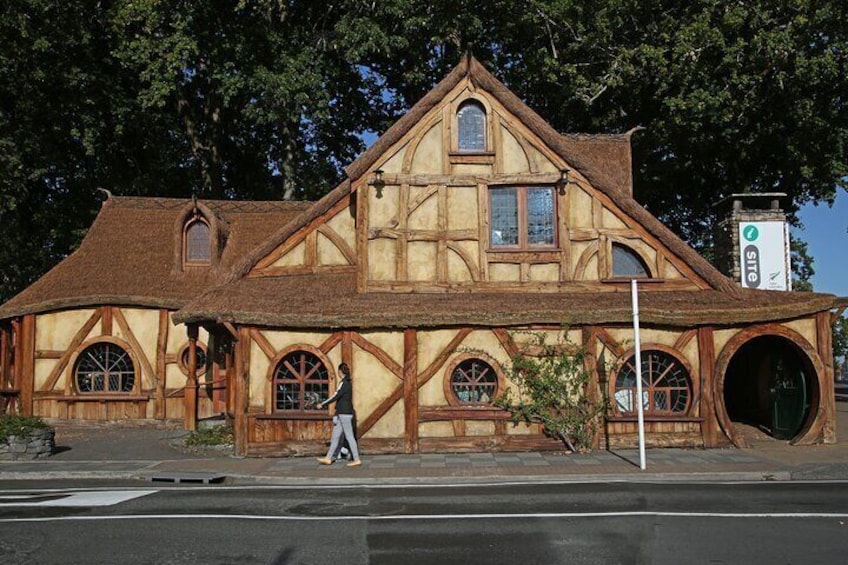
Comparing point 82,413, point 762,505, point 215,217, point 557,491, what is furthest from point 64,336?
point 762,505

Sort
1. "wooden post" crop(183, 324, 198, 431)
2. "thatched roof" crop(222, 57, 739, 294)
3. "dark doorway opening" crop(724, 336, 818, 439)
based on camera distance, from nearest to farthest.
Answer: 1. "dark doorway opening" crop(724, 336, 818, 439)
2. "thatched roof" crop(222, 57, 739, 294)
3. "wooden post" crop(183, 324, 198, 431)

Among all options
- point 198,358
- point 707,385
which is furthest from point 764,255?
point 198,358

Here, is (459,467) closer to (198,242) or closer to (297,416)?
(297,416)

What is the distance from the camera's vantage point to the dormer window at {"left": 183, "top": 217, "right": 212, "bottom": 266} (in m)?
22.9

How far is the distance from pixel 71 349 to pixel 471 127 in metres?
12.3

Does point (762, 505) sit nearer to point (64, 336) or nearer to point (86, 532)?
point (86, 532)

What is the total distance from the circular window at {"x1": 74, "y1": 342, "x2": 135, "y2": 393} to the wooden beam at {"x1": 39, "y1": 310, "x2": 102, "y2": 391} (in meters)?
0.30

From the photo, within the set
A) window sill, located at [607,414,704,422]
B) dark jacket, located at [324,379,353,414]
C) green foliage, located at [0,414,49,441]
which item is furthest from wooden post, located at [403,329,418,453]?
green foliage, located at [0,414,49,441]

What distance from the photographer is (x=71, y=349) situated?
21.1 meters

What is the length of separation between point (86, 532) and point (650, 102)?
82.4 ft

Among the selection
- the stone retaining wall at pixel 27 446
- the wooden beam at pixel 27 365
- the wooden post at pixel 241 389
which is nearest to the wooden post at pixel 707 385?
the wooden post at pixel 241 389

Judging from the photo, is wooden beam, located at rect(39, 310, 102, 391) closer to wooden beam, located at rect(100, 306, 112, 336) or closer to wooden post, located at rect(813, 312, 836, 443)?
wooden beam, located at rect(100, 306, 112, 336)

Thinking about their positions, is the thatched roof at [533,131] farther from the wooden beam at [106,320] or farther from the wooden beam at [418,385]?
the wooden beam at [106,320]

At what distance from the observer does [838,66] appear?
22.7m
